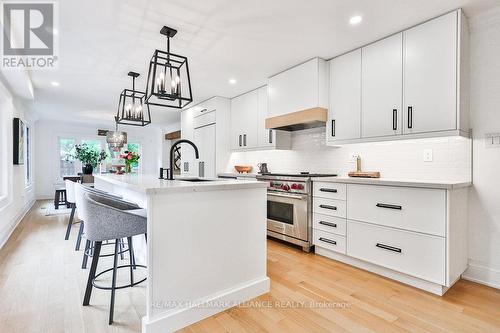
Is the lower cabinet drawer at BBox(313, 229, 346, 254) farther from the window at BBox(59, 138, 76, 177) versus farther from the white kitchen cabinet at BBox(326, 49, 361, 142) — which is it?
the window at BBox(59, 138, 76, 177)

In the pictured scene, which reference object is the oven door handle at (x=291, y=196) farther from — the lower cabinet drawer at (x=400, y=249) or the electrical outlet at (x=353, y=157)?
the electrical outlet at (x=353, y=157)

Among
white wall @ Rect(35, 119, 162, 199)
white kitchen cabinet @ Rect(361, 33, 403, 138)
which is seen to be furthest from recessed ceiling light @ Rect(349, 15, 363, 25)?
white wall @ Rect(35, 119, 162, 199)

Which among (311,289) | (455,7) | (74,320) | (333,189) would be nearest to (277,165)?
(333,189)

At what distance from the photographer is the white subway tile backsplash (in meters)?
2.52

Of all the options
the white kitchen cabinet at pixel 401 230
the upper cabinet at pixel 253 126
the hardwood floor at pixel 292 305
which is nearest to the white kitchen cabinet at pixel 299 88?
the upper cabinet at pixel 253 126

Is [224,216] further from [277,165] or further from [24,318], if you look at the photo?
[277,165]

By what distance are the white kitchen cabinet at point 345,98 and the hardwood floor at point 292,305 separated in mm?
1519

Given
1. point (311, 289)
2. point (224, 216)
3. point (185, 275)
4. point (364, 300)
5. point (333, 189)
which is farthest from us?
point (333, 189)

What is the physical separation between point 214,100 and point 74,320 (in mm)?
3982

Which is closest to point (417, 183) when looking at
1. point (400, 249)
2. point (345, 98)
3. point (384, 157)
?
point (400, 249)

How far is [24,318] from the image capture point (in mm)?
1787

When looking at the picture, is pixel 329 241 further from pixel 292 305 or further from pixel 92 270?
pixel 92 270

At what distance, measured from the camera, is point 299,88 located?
3439 millimetres
